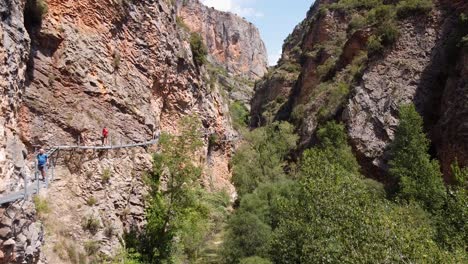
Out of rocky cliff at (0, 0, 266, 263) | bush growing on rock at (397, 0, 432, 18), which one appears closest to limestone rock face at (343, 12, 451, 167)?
bush growing on rock at (397, 0, 432, 18)

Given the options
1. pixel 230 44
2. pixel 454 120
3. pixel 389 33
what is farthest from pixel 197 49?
pixel 230 44

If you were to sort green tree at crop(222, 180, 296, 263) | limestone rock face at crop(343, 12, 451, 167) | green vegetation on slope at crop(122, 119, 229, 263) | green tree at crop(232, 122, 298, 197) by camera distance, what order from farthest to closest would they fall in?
green tree at crop(232, 122, 298, 197) < limestone rock face at crop(343, 12, 451, 167) < green tree at crop(222, 180, 296, 263) < green vegetation on slope at crop(122, 119, 229, 263)

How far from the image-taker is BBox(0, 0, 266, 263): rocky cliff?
15255 millimetres

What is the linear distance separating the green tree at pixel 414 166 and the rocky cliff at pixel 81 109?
50.6ft

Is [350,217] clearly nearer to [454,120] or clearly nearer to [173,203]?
[173,203]

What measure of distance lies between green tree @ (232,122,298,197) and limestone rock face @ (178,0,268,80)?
80.1m

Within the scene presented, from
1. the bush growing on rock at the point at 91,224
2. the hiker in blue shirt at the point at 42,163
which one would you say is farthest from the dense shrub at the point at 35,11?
the bush growing on rock at the point at 91,224

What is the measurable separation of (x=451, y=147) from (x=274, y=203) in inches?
479

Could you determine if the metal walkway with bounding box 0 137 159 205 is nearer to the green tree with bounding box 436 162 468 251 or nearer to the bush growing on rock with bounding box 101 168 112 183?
the bush growing on rock with bounding box 101 168 112 183

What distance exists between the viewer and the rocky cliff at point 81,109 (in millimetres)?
15255

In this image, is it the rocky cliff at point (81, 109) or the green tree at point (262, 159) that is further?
the green tree at point (262, 159)

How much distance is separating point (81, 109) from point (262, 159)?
24125 millimetres

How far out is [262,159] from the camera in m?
42.9

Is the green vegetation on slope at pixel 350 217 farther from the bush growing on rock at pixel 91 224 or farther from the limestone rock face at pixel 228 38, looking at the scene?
the limestone rock face at pixel 228 38
